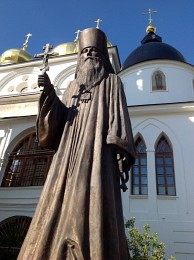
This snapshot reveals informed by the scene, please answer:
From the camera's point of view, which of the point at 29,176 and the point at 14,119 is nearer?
the point at 29,176

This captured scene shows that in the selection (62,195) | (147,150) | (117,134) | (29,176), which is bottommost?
(62,195)

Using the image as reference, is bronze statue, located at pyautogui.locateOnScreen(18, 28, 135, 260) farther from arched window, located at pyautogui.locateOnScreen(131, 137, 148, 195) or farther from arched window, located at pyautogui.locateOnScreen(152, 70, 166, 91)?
arched window, located at pyautogui.locateOnScreen(152, 70, 166, 91)

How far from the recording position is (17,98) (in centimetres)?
1772

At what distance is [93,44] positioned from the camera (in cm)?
352

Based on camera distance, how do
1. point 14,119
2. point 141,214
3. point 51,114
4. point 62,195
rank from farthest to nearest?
point 14,119 < point 141,214 < point 51,114 < point 62,195

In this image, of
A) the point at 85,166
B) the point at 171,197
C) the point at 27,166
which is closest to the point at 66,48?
the point at 27,166

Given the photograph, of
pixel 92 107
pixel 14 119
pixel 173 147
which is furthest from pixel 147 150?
pixel 92 107

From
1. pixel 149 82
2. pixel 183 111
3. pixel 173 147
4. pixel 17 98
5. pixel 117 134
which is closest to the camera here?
pixel 117 134

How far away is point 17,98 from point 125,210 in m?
10.9

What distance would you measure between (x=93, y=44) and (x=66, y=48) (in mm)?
19243

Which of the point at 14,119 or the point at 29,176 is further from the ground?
the point at 14,119

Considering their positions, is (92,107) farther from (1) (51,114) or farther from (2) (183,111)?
(2) (183,111)

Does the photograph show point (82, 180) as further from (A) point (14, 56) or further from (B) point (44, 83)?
(A) point (14, 56)

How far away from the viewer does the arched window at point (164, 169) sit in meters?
11.3
